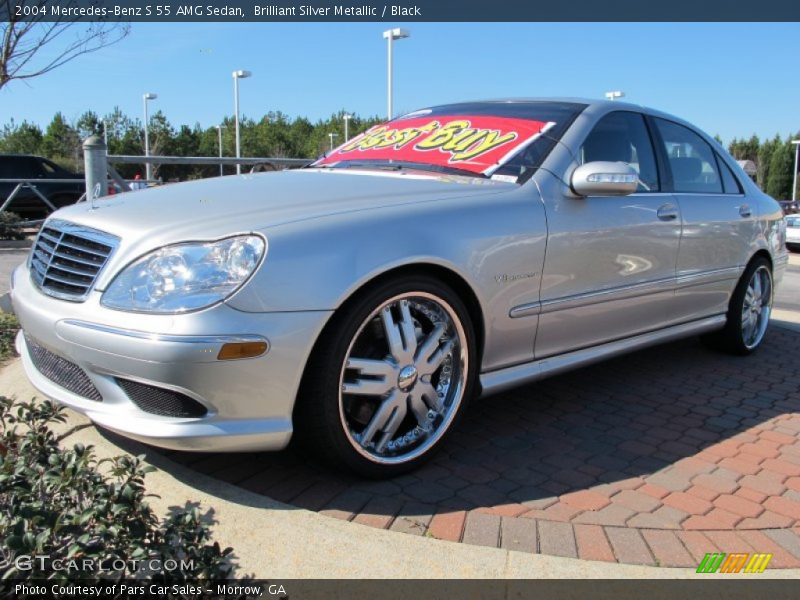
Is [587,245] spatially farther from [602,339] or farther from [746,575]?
[746,575]

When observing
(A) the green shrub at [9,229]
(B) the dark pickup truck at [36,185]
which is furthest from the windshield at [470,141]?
(B) the dark pickup truck at [36,185]

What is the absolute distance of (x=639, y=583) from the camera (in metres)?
2.17

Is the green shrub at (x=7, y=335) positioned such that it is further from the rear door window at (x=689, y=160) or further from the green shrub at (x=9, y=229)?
the green shrub at (x=9, y=229)

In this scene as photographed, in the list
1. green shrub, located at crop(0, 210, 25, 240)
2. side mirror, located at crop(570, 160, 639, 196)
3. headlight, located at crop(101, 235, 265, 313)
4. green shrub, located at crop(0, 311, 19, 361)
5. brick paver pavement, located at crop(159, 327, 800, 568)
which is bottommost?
green shrub, located at crop(0, 210, 25, 240)

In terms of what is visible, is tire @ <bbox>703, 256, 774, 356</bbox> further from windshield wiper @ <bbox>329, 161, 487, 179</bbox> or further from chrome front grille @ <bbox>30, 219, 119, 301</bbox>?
chrome front grille @ <bbox>30, 219, 119, 301</bbox>

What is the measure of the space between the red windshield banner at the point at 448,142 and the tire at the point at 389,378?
37.3 inches

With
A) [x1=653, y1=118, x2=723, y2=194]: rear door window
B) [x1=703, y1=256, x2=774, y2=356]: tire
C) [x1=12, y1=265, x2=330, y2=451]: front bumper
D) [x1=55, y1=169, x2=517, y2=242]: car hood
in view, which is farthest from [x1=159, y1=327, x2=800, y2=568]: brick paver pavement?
[x1=653, y1=118, x2=723, y2=194]: rear door window

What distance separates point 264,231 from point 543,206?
54.4 inches

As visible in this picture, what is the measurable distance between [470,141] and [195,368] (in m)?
2.03

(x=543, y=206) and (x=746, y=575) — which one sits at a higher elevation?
(x=543, y=206)

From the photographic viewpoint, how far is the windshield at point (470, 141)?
344cm

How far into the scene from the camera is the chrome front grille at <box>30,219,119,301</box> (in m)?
2.55

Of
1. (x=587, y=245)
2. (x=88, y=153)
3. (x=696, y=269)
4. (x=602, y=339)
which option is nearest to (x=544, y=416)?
(x=602, y=339)

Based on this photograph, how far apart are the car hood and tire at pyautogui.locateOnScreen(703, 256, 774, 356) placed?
240 centimetres
